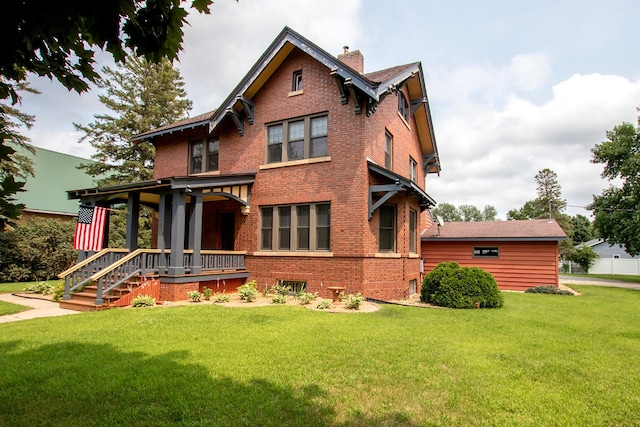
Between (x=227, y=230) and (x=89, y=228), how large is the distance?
5051 mm

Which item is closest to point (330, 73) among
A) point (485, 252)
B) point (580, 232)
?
point (485, 252)

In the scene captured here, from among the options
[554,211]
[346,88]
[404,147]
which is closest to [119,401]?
[346,88]

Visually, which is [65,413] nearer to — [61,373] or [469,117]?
[61,373]

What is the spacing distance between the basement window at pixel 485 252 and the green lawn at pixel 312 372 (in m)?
10.8

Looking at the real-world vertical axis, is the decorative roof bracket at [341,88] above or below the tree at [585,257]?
above

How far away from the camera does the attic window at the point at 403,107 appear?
1599cm

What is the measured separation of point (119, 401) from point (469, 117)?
21.6 meters

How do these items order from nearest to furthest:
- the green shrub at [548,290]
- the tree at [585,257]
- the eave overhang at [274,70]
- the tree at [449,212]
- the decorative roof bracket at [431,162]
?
the eave overhang at [274,70]
the green shrub at [548,290]
the decorative roof bracket at [431,162]
the tree at [585,257]
the tree at [449,212]

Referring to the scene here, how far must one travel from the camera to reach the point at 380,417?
368 cm

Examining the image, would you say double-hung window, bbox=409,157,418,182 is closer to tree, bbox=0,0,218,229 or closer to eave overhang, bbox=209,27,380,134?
eave overhang, bbox=209,27,380,134

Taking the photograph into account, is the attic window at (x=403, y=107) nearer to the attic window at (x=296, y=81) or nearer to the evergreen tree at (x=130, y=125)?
the attic window at (x=296, y=81)

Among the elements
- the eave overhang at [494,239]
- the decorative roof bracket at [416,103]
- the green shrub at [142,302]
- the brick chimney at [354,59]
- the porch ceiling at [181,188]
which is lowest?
the green shrub at [142,302]

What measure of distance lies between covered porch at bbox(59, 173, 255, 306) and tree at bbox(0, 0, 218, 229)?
28.2ft

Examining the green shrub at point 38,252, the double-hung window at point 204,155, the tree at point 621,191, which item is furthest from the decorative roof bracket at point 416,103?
the tree at point 621,191
